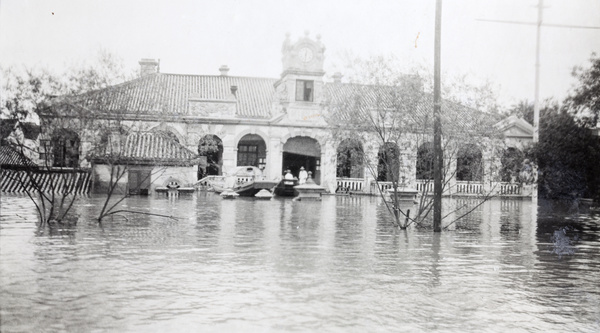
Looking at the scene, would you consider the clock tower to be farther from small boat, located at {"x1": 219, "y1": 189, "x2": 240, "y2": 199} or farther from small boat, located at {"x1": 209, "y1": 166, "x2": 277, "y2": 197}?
small boat, located at {"x1": 219, "y1": 189, "x2": 240, "y2": 199}

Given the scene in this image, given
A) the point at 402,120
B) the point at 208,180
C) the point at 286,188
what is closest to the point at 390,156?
the point at 402,120

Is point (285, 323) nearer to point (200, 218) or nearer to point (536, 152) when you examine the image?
point (200, 218)

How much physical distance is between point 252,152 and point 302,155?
9.89 ft

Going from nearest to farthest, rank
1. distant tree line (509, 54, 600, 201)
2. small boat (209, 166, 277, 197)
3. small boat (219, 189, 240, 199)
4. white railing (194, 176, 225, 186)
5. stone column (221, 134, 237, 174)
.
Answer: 1. distant tree line (509, 54, 600, 201)
2. small boat (219, 189, 240, 199)
3. small boat (209, 166, 277, 197)
4. white railing (194, 176, 225, 186)
5. stone column (221, 134, 237, 174)

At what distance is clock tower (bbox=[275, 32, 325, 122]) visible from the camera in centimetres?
3591

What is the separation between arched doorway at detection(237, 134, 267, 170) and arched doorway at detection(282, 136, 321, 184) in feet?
4.40

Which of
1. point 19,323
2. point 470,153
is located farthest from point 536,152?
point 19,323

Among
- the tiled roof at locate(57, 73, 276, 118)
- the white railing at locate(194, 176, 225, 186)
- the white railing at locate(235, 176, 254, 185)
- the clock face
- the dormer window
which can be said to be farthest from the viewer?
the dormer window

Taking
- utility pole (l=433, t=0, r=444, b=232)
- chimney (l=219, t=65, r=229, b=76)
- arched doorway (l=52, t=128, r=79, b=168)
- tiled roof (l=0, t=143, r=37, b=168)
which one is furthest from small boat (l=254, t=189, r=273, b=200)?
chimney (l=219, t=65, r=229, b=76)

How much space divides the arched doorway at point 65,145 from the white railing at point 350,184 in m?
23.9

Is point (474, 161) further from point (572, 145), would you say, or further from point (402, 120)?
point (572, 145)

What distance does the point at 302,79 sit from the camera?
3625cm

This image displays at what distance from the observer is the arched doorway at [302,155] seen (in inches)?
1459

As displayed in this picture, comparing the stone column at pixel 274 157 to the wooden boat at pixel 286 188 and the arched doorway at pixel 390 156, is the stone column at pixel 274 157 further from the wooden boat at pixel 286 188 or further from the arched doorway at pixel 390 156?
the arched doorway at pixel 390 156
